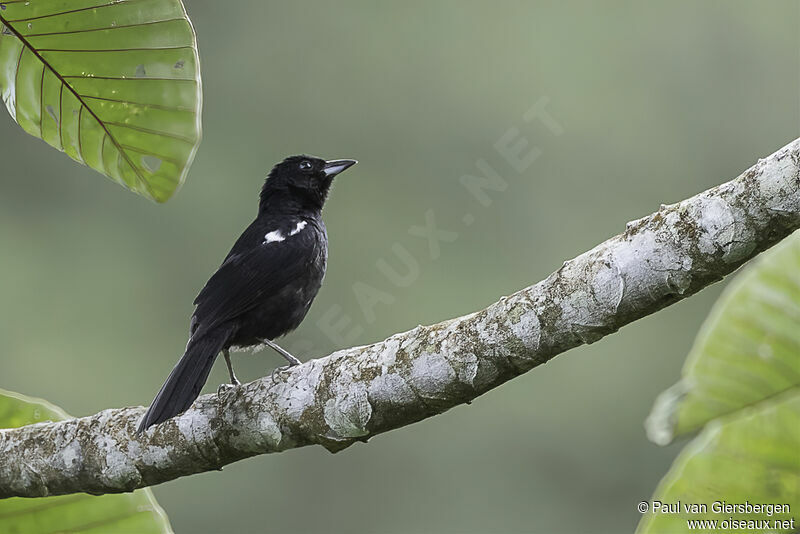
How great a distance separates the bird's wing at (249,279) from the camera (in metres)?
3.17

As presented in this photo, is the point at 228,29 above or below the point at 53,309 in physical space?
above

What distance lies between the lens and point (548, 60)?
15719mm

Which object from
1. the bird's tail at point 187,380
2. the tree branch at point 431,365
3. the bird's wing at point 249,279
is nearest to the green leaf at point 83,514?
the tree branch at point 431,365

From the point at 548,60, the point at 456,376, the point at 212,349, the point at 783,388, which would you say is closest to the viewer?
the point at 456,376

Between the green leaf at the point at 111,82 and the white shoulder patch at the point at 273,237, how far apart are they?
110 cm

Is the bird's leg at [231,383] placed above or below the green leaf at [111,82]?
below

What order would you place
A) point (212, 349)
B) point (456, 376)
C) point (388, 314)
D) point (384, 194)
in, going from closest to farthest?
1. point (456, 376)
2. point (212, 349)
3. point (388, 314)
4. point (384, 194)

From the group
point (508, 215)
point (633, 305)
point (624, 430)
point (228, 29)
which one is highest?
point (228, 29)

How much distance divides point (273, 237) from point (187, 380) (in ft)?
3.00

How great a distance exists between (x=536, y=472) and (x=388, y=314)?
2.81m

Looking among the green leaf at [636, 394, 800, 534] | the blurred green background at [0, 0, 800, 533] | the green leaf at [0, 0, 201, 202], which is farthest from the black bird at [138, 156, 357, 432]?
the blurred green background at [0, 0, 800, 533]

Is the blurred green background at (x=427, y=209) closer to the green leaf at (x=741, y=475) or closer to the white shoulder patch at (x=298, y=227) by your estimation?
the white shoulder patch at (x=298, y=227)

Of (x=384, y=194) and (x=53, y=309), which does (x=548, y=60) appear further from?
(x=53, y=309)

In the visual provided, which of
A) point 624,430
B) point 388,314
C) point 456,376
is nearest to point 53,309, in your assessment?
point 388,314
